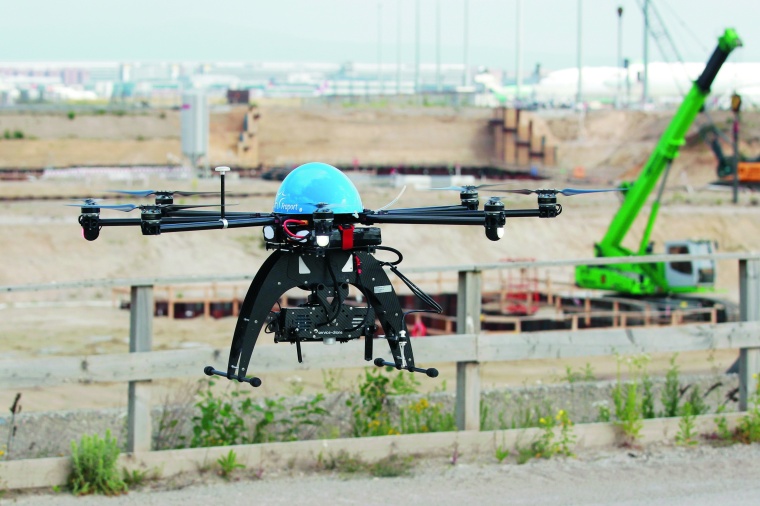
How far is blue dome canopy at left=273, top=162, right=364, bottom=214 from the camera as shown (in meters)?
4.39

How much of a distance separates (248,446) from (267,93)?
5952 inches

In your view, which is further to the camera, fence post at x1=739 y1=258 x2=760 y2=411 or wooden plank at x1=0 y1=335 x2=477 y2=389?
fence post at x1=739 y1=258 x2=760 y2=411

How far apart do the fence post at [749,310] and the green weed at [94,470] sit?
5.50 meters

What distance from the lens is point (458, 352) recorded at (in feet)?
30.6

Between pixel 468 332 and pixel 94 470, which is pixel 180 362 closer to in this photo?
pixel 94 470

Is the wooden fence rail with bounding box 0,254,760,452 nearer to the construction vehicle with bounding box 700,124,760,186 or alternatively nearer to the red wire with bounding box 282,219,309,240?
the red wire with bounding box 282,219,309,240

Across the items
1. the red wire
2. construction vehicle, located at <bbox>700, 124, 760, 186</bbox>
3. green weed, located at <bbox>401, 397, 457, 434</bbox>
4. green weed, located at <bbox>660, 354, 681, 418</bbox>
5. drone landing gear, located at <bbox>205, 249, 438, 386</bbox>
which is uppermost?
construction vehicle, located at <bbox>700, 124, 760, 186</bbox>

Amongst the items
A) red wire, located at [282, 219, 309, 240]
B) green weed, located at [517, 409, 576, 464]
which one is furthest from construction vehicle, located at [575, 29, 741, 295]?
red wire, located at [282, 219, 309, 240]

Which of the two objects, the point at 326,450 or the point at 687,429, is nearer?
the point at 326,450

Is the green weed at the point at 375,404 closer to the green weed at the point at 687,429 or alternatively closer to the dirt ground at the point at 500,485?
the dirt ground at the point at 500,485

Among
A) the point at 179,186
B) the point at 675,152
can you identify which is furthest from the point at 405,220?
the point at 179,186

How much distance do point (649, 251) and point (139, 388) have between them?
31397mm

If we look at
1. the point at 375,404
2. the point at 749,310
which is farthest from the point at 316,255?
the point at 749,310

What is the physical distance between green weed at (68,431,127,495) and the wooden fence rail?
284 mm
